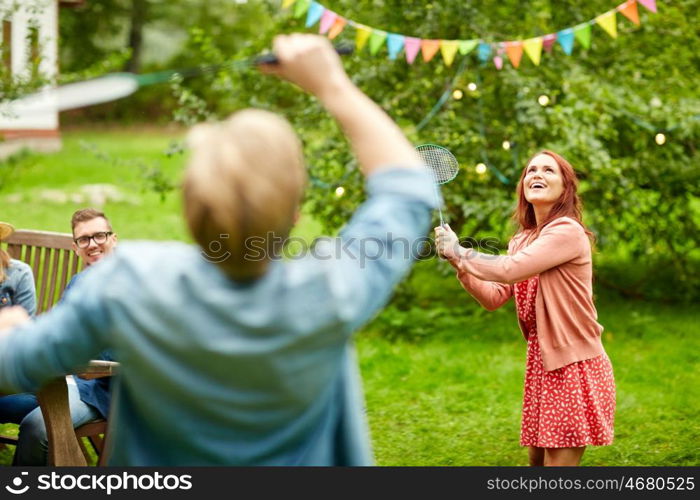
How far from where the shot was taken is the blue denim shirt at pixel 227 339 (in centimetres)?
Result: 126

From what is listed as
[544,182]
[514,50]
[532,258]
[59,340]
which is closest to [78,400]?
[532,258]

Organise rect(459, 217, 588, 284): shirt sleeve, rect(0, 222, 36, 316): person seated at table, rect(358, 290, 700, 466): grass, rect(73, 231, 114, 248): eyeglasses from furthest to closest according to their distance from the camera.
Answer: rect(358, 290, 700, 466): grass, rect(0, 222, 36, 316): person seated at table, rect(73, 231, 114, 248): eyeglasses, rect(459, 217, 588, 284): shirt sleeve

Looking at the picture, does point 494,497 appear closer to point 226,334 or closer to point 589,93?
point 226,334

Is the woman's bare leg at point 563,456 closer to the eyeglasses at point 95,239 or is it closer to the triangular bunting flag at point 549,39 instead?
the eyeglasses at point 95,239

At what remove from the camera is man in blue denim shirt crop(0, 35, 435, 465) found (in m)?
Result: 1.25

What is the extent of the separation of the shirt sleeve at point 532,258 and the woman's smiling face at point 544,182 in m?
0.18

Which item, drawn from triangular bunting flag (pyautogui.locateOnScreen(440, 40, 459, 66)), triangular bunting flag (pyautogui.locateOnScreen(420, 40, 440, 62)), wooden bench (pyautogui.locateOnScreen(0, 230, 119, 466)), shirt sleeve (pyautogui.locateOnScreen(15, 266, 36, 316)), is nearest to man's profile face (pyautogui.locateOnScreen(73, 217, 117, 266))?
shirt sleeve (pyautogui.locateOnScreen(15, 266, 36, 316))

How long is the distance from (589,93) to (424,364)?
Answer: 7.50 ft

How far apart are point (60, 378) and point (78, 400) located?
0.37 m

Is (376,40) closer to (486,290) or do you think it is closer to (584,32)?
(584,32)

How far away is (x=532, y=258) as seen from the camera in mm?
3168

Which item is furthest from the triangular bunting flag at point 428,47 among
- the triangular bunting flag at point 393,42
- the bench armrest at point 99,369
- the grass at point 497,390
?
the bench armrest at point 99,369

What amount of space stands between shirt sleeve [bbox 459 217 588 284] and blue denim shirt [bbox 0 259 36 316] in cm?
198

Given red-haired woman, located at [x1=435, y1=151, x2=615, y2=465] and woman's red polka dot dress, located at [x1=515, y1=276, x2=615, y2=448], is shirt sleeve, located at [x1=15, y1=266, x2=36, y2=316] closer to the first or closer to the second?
red-haired woman, located at [x1=435, y1=151, x2=615, y2=465]
